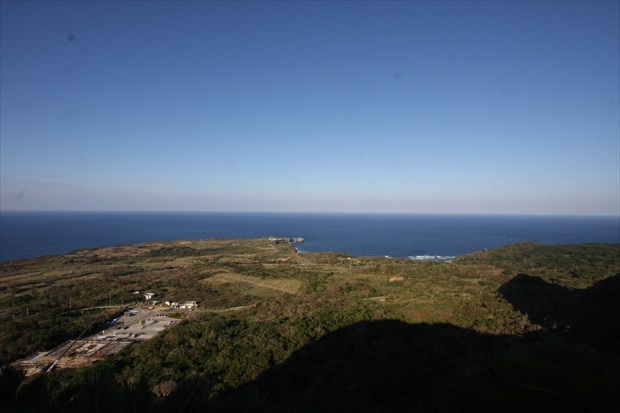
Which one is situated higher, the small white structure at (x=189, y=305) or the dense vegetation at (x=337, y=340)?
the dense vegetation at (x=337, y=340)

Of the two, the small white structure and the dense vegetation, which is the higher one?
the dense vegetation

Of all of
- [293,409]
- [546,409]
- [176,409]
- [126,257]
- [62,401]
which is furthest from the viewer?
[126,257]

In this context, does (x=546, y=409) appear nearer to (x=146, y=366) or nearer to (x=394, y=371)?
(x=394, y=371)

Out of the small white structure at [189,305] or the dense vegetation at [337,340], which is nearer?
the dense vegetation at [337,340]

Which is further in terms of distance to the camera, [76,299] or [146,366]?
[76,299]

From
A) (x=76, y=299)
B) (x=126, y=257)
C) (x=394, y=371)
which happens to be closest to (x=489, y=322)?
(x=394, y=371)

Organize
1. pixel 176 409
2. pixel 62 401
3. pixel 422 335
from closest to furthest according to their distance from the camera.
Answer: pixel 176 409, pixel 62 401, pixel 422 335

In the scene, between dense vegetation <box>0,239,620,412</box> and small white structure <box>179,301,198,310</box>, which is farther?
small white structure <box>179,301,198,310</box>

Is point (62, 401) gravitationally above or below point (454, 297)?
above
